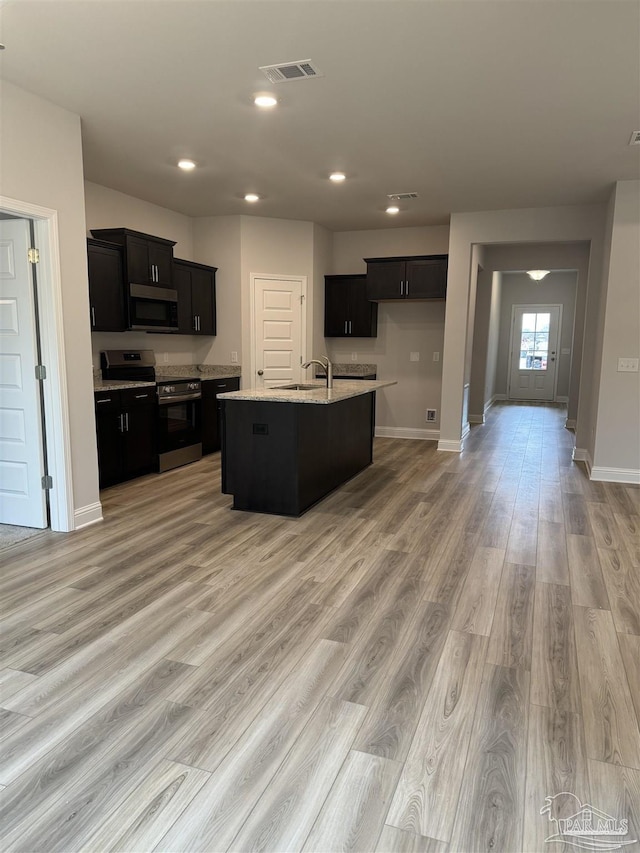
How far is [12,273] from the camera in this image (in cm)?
362

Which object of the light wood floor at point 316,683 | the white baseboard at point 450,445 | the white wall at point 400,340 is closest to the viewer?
the light wood floor at point 316,683

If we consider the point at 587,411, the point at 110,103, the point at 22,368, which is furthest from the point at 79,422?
the point at 587,411

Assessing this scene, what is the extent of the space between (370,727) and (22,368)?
126 inches

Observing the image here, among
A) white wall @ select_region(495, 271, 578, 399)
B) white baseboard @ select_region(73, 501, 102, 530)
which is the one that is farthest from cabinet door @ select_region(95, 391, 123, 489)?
white wall @ select_region(495, 271, 578, 399)

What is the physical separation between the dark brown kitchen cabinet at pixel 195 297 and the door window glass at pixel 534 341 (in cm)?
848

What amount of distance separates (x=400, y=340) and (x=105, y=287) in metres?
4.18

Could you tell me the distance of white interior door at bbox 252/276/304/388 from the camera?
6988 mm

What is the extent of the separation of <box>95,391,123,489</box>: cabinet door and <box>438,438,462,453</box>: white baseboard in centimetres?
394

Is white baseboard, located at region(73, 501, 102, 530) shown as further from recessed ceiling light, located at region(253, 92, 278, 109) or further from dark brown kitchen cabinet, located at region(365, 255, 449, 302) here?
dark brown kitchen cabinet, located at region(365, 255, 449, 302)

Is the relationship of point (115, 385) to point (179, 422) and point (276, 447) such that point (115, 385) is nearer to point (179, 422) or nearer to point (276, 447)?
point (179, 422)

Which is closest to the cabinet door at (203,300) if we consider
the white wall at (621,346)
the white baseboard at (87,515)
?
the white baseboard at (87,515)

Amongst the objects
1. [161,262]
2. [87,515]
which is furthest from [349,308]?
[87,515]

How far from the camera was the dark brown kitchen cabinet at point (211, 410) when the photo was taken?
6.22 metres

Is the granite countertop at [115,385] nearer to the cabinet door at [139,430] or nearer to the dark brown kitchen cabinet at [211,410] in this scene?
the cabinet door at [139,430]
